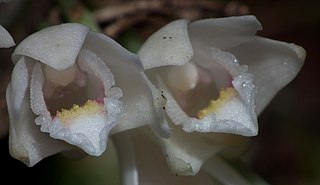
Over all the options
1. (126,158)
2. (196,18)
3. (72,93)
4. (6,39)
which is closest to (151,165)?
(126,158)

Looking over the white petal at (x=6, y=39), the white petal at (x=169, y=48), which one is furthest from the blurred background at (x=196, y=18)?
the white petal at (x=169, y=48)

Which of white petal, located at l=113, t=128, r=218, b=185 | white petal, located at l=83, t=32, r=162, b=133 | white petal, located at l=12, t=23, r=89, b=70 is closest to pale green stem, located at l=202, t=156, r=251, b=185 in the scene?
white petal, located at l=113, t=128, r=218, b=185

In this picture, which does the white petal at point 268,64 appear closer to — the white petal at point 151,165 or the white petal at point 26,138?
the white petal at point 151,165

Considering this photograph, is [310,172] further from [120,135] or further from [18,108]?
[18,108]

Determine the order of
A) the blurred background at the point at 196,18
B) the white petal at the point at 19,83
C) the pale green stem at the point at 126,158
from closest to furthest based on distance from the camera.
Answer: the white petal at the point at 19,83 < the pale green stem at the point at 126,158 < the blurred background at the point at 196,18

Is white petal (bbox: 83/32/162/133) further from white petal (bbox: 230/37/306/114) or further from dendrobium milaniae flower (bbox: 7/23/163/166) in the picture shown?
white petal (bbox: 230/37/306/114)

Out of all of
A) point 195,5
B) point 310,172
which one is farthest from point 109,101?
point 310,172

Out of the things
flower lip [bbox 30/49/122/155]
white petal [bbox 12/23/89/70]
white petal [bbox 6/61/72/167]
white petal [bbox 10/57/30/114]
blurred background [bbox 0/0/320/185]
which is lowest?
blurred background [bbox 0/0/320/185]
